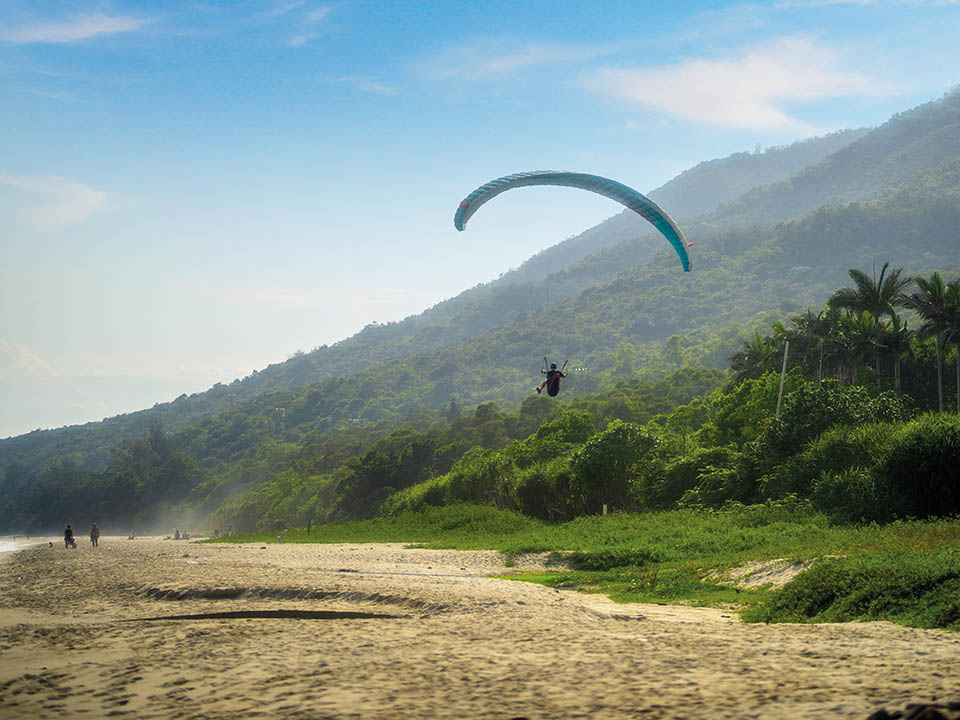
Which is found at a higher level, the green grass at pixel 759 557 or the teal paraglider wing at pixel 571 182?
the teal paraglider wing at pixel 571 182

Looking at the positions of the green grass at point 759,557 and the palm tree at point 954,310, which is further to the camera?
the palm tree at point 954,310

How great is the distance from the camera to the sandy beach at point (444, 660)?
29.9 ft

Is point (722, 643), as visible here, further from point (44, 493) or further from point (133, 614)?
point (44, 493)

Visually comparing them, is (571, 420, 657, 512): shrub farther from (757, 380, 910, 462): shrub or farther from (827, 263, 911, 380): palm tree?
(827, 263, 911, 380): palm tree

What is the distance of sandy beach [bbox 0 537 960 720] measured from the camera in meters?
9.10

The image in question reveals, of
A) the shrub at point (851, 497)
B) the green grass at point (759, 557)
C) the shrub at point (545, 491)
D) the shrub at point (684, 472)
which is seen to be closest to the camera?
the green grass at point (759, 557)

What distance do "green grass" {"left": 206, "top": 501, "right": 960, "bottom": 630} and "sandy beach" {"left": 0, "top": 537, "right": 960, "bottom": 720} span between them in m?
1.30

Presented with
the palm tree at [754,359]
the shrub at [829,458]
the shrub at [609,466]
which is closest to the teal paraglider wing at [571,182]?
the shrub at [829,458]

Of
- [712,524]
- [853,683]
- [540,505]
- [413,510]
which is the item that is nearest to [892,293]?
[540,505]

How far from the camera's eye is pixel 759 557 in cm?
2212

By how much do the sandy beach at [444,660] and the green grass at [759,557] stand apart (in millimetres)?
1305

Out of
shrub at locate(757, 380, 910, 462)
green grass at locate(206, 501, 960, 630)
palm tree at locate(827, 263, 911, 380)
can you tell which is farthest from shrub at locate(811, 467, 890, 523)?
palm tree at locate(827, 263, 911, 380)

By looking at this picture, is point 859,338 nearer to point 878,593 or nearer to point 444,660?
point 878,593

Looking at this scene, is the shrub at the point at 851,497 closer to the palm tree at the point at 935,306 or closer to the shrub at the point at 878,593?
the shrub at the point at 878,593
